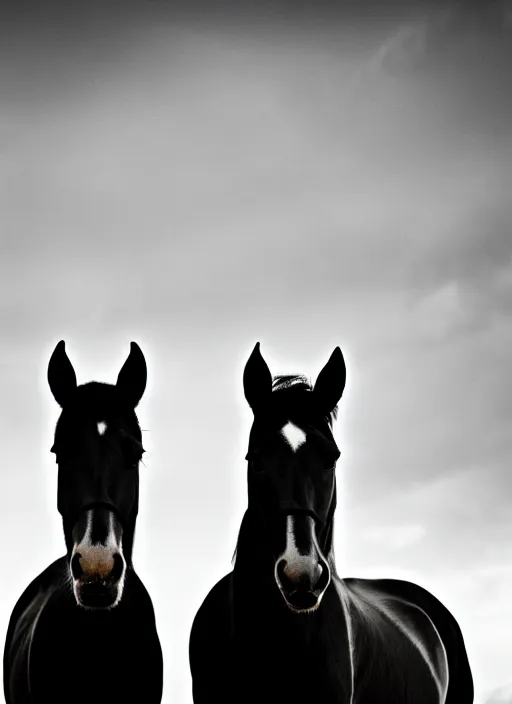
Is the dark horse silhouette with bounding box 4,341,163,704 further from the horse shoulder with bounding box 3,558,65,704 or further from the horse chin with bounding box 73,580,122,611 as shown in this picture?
the horse shoulder with bounding box 3,558,65,704

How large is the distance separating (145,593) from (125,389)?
1636 mm

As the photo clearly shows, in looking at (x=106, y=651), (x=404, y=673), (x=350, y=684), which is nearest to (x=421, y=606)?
(x=404, y=673)

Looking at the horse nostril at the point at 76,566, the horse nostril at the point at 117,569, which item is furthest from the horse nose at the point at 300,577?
the horse nostril at the point at 76,566

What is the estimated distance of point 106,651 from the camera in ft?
26.9

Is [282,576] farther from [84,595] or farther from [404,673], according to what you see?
[404,673]

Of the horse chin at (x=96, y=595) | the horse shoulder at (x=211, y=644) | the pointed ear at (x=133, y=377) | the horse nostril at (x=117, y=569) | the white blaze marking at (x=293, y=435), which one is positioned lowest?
the horse shoulder at (x=211, y=644)

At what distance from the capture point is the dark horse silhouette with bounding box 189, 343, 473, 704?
767 centimetres

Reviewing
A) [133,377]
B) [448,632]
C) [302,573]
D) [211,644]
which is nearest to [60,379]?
[133,377]

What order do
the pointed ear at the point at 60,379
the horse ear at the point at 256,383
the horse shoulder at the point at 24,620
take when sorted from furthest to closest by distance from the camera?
the horse shoulder at the point at 24,620, the pointed ear at the point at 60,379, the horse ear at the point at 256,383

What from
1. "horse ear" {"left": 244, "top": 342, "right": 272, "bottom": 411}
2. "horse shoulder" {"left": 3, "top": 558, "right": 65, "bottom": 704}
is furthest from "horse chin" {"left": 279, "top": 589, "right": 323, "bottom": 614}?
"horse shoulder" {"left": 3, "top": 558, "right": 65, "bottom": 704}

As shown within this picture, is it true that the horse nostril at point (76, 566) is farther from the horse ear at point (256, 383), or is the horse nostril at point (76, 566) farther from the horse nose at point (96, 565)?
the horse ear at point (256, 383)

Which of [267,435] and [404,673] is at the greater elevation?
[267,435]

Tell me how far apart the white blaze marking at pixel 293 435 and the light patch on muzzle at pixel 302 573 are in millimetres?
698

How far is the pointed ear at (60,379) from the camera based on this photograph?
8625 millimetres
